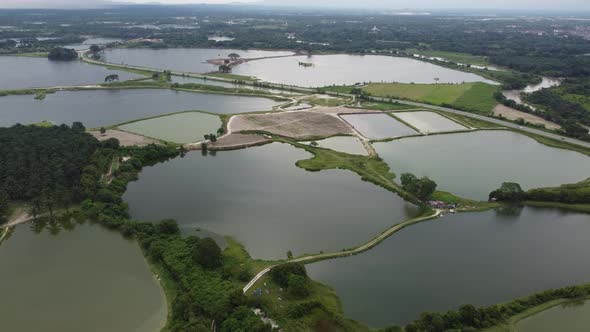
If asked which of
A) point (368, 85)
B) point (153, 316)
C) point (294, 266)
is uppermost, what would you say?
point (368, 85)

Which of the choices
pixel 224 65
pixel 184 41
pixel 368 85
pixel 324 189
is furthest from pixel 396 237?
pixel 184 41

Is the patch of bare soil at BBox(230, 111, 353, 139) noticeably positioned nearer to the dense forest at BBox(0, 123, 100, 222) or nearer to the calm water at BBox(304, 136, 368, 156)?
the calm water at BBox(304, 136, 368, 156)

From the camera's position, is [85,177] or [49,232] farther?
[85,177]

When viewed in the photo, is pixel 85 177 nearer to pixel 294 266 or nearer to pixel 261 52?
pixel 294 266

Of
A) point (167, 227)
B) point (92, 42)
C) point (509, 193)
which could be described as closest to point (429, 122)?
point (509, 193)

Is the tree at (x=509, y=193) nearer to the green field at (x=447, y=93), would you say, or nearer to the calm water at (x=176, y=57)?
the green field at (x=447, y=93)

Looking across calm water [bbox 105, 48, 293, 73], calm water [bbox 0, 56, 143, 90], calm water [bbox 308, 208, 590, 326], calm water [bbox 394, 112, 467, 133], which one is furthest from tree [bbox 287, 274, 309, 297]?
calm water [bbox 105, 48, 293, 73]
